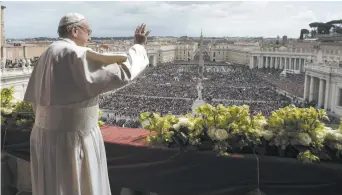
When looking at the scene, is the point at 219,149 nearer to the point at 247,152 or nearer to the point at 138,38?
the point at 247,152

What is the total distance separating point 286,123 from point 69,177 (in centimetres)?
172

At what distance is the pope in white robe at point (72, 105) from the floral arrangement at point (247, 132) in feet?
2.67

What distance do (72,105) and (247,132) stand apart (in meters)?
1.44

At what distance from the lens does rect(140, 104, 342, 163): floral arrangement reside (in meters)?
2.83

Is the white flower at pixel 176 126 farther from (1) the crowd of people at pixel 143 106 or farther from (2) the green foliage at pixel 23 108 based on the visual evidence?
(1) the crowd of people at pixel 143 106

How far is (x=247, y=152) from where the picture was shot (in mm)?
3035

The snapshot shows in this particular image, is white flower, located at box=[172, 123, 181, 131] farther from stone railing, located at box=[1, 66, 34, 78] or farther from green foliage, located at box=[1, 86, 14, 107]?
stone railing, located at box=[1, 66, 34, 78]

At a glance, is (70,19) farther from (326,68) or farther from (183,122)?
(326,68)

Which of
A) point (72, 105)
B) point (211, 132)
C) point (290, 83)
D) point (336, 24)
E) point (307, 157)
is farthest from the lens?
point (336, 24)

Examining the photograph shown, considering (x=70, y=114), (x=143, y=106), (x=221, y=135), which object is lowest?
(x=143, y=106)

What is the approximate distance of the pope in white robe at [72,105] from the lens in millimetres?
2123

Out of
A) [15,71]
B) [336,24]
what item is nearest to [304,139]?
[15,71]

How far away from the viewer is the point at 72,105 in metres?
2.25

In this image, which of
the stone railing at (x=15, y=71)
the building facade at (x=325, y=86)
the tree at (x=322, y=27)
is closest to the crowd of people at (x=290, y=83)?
the building facade at (x=325, y=86)
